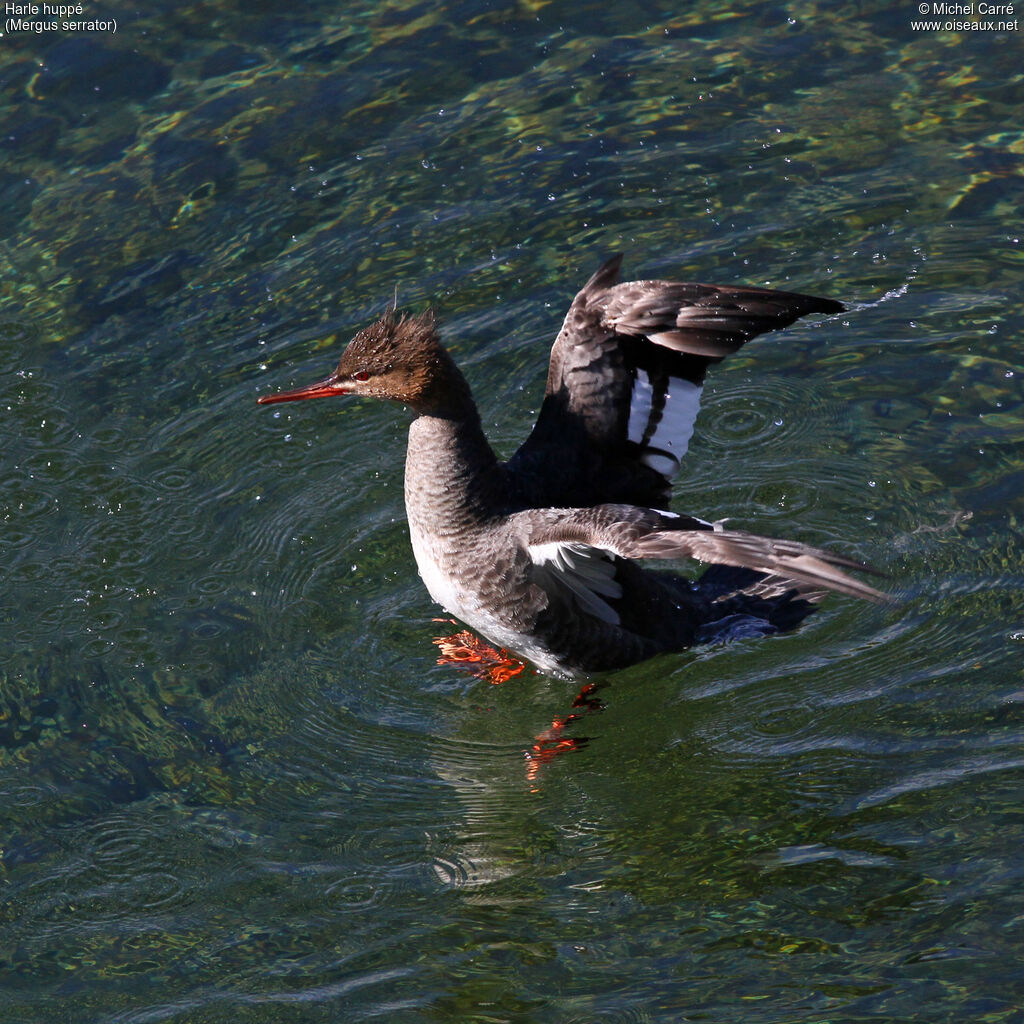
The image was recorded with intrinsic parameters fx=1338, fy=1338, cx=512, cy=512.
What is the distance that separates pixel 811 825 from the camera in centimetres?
529

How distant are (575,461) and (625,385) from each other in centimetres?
42

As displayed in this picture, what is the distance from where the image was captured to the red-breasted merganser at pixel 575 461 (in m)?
5.77

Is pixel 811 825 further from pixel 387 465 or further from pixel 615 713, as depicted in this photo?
pixel 387 465

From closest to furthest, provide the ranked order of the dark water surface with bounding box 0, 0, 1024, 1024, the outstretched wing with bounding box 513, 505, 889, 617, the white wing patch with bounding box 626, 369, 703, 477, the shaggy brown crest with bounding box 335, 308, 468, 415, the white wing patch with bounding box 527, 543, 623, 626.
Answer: the outstretched wing with bounding box 513, 505, 889, 617 → the dark water surface with bounding box 0, 0, 1024, 1024 → the white wing patch with bounding box 527, 543, 623, 626 → the shaggy brown crest with bounding box 335, 308, 468, 415 → the white wing patch with bounding box 626, 369, 703, 477

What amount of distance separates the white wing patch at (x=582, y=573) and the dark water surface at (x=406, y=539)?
0.57 m

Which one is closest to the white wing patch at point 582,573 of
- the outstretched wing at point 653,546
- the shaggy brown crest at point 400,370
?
the outstretched wing at point 653,546

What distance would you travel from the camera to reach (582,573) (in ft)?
18.8

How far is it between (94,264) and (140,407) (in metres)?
1.41

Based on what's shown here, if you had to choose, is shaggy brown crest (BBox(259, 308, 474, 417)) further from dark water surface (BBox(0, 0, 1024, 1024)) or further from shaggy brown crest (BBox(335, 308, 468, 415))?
dark water surface (BBox(0, 0, 1024, 1024))

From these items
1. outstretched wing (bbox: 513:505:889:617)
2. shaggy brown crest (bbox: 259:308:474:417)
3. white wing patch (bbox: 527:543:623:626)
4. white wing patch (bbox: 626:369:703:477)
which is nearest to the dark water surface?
white wing patch (bbox: 527:543:623:626)

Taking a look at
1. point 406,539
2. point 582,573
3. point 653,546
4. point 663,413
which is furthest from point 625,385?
point 653,546

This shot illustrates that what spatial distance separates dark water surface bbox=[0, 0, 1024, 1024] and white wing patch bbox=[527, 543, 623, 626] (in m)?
0.57

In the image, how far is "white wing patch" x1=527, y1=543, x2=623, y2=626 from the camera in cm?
536

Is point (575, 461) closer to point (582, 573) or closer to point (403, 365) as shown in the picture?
point (582, 573)
